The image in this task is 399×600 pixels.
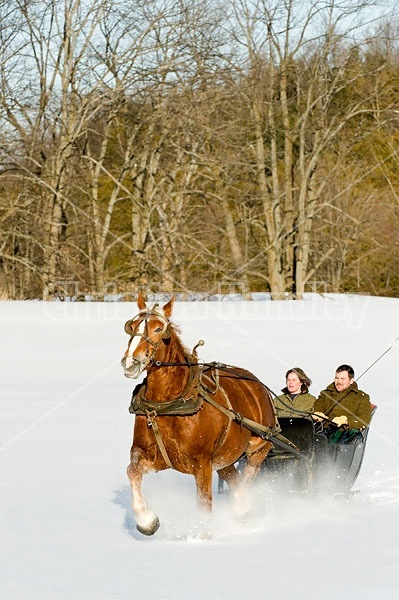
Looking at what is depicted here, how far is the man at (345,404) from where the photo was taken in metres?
7.66

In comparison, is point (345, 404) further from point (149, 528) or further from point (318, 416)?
point (149, 528)

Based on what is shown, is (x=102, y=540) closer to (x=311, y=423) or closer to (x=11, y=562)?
(x=11, y=562)

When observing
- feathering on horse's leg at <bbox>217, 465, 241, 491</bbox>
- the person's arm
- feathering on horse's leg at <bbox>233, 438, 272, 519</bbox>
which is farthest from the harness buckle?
the person's arm

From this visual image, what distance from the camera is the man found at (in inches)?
302

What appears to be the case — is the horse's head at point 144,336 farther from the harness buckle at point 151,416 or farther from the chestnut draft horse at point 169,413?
the harness buckle at point 151,416

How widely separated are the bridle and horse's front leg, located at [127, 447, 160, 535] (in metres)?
0.67

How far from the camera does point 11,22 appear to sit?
75.4 feet

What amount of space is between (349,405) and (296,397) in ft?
1.50

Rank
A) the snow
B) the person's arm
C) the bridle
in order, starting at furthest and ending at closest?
the person's arm, the bridle, the snow

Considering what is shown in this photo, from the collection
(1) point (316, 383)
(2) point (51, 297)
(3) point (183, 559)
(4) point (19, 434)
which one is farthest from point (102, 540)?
(2) point (51, 297)

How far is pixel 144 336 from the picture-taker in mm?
5699

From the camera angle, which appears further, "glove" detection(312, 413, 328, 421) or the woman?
the woman

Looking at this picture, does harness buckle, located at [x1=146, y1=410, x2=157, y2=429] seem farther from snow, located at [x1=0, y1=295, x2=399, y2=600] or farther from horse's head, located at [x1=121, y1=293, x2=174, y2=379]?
snow, located at [x1=0, y1=295, x2=399, y2=600]

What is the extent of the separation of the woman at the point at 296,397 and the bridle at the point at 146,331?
7.18ft
